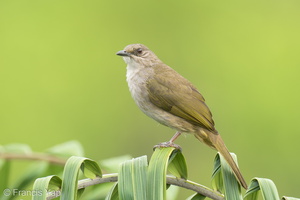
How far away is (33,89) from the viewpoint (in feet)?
22.6

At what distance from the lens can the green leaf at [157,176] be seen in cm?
240

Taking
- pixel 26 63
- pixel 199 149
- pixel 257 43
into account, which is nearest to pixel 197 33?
pixel 257 43

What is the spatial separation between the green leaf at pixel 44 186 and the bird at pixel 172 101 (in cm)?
105

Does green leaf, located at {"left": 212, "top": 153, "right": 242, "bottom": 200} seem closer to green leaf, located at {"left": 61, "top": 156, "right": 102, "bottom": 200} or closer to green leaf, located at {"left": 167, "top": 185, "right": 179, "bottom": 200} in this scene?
green leaf, located at {"left": 61, "top": 156, "right": 102, "bottom": 200}

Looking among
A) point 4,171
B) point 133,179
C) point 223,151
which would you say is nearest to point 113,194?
point 133,179

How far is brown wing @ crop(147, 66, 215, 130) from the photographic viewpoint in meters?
3.77

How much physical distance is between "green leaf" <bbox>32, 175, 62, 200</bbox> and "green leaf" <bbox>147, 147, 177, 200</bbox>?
35cm

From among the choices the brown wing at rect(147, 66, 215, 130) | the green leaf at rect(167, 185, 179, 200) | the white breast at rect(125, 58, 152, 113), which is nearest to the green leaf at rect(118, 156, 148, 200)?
the green leaf at rect(167, 185, 179, 200)

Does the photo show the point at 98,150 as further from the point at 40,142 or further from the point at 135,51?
the point at 135,51

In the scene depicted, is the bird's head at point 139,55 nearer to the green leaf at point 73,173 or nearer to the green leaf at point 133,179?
the green leaf at point 73,173

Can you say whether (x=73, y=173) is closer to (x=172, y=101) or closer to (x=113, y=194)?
(x=113, y=194)

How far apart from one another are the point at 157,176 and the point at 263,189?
0.37 m

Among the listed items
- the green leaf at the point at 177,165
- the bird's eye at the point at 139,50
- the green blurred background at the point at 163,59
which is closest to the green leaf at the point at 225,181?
the green leaf at the point at 177,165

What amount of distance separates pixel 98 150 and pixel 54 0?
196 cm
